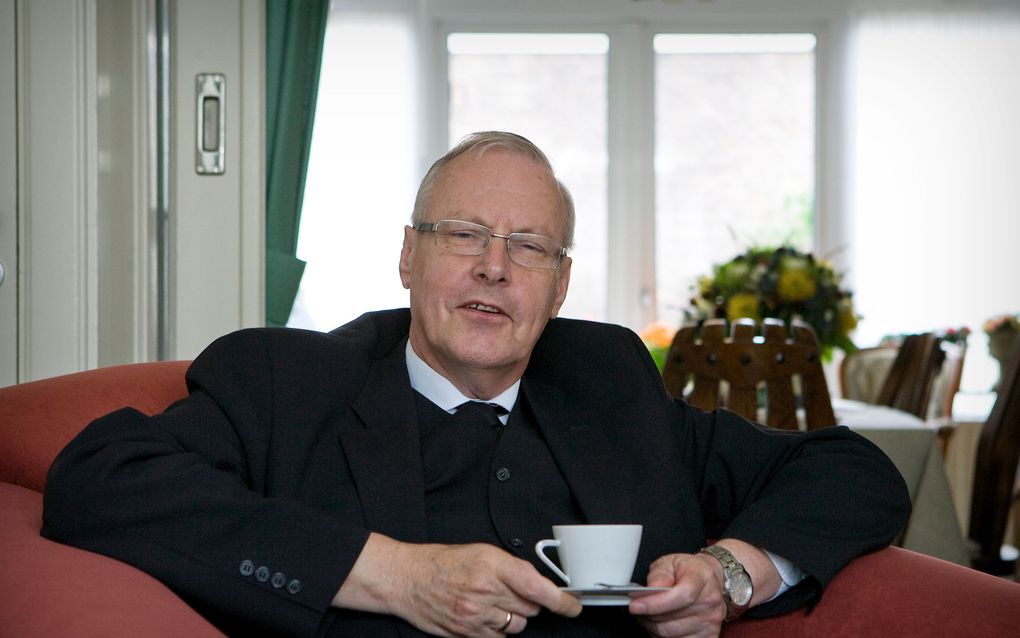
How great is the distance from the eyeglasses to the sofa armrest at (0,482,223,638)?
27.6 inches

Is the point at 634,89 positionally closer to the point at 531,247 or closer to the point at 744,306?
the point at 744,306

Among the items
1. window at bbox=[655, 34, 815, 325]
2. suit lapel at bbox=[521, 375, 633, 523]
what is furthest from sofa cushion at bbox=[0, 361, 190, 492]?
window at bbox=[655, 34, 815, 325]

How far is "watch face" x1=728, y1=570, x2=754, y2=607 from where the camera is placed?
1.30 meters

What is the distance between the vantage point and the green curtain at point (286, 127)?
2.81m

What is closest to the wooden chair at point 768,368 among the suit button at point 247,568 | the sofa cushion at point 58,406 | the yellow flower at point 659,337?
the yellow flower at point 659,337

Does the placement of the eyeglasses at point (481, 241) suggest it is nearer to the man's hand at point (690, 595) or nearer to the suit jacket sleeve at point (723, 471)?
the suit jacket sleeve at point (723, 471)

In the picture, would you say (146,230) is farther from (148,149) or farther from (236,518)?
(236,518)

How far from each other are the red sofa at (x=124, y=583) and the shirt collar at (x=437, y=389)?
0.35 m

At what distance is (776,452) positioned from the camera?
1.54 meters

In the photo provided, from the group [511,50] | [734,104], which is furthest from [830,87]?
[511,50]

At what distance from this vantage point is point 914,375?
425 centimetres

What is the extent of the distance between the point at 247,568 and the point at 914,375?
366cm

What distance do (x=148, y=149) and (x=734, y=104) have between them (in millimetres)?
3740

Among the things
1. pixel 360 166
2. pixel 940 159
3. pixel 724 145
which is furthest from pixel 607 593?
pixel 940 159
